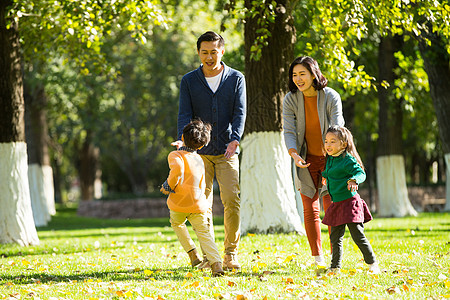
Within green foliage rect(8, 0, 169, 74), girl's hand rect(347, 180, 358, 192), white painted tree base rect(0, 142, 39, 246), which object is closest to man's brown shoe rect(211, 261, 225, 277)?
girl's hand rect(347, 180, 358, 192)

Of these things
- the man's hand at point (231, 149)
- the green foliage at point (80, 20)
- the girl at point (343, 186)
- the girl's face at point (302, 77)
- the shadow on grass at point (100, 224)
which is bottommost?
the shadow on grass at point (100, 224)

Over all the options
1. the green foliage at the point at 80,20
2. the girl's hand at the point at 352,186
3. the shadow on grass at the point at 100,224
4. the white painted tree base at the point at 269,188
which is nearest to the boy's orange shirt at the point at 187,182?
the girl's hand at the point at 352,186

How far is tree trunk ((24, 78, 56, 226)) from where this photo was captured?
61.1 feet

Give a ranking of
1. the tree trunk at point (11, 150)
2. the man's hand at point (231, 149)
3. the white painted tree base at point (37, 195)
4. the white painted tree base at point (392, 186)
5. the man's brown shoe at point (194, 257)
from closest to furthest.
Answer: the man's hand at point (231, 149)
the man's brown shoe at point (194, 257)
the tree trunk at point (11, 150)
the white painted tree base at point (392, 186)
the white painted tree base at point (37, 195)

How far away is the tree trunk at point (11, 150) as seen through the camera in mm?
9992

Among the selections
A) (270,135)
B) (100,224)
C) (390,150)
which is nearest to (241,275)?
(270,135)

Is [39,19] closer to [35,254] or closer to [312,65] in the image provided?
[35,254]

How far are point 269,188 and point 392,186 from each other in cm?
903

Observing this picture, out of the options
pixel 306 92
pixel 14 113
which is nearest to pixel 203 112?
pixel 306 92

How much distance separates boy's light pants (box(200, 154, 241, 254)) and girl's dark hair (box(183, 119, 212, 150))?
400mm

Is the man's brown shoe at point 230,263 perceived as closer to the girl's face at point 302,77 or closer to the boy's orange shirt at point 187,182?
the boy's orange shirt at point 187,182

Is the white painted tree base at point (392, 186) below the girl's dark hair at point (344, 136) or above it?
below

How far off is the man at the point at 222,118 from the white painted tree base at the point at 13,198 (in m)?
5.26

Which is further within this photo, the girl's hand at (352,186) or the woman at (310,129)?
the woman at (310,129)
